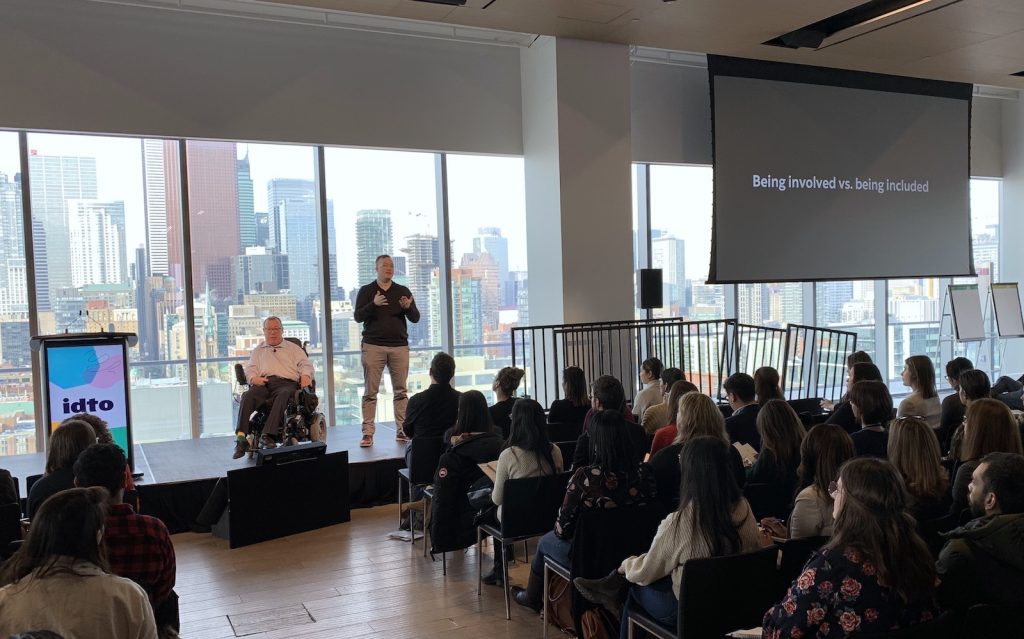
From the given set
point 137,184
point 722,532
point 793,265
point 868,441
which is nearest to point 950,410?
point 868,441

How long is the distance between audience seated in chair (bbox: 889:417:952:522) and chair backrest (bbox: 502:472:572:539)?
1.57 m

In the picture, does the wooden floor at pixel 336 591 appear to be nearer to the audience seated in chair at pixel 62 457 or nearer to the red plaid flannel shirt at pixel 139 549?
the audience seated in chair at pixel 62 457

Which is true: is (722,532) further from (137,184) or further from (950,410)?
(137,184)

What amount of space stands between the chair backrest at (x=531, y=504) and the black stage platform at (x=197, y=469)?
2.60 m

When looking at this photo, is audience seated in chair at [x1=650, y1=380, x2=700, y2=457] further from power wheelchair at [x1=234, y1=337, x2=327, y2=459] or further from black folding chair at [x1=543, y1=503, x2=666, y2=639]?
power wheelchair at [x1=234, y1=337, x2=327, y2=459]

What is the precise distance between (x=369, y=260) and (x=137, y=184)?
235cm

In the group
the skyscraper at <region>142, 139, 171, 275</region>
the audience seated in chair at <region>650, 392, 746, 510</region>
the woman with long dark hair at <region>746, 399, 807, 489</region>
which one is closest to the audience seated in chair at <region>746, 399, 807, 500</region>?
the woman with long dark hair at <region>746, 399, 807, 489</region>

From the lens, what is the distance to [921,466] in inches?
130

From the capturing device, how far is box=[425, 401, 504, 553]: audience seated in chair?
468cm

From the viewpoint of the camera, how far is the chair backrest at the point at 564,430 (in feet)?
18.2

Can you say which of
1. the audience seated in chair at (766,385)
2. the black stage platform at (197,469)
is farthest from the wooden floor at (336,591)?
the audience seated in chair at (766,385)

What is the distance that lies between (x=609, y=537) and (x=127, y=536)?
1829 millimetres

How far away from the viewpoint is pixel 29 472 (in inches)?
249

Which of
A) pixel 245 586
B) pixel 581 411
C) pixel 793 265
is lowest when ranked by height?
pixel 245 586
